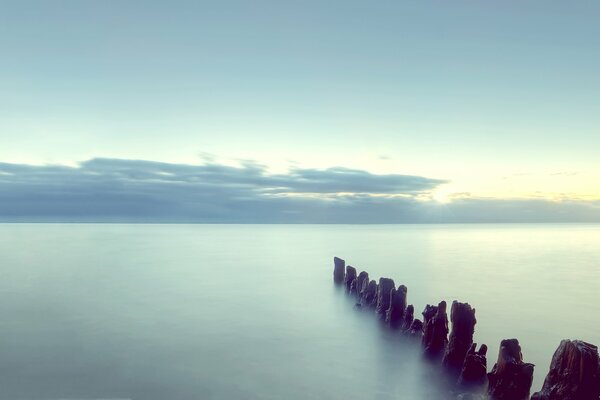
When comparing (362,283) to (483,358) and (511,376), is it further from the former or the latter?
(511,376)

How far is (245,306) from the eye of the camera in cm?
3525

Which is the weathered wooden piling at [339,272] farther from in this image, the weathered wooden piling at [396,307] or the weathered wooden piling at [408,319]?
the weathered wooden piling at [408,319]

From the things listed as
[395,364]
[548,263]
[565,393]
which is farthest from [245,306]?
[548,263]

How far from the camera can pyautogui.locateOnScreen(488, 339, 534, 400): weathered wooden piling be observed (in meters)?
13.8

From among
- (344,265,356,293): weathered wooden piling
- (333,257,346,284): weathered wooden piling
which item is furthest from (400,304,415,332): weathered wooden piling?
(333,257,346,284): weathered wooden piling

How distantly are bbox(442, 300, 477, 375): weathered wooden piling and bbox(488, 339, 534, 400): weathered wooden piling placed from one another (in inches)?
146

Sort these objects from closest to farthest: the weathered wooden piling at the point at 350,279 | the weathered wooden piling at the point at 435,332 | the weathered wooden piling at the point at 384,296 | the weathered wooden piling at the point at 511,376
A: the weathered wooden piling at the point at 511,376 → the weathered wooden piling at the point at 435,332 → the weathered wooden piling at the point at 384,296 → the weathered wooden piling at the point at 350,279

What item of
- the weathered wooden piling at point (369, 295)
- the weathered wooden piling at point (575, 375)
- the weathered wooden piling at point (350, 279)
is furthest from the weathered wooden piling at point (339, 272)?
the weathered wooden piling at point (575, 375)

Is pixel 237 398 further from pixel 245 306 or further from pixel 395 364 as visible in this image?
pixel 245 306

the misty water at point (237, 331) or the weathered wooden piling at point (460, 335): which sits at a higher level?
the weathered wooden piling at point (460, 335)

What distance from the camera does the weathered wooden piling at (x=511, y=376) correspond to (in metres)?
13.8

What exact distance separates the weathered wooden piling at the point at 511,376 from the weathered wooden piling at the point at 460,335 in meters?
3.71

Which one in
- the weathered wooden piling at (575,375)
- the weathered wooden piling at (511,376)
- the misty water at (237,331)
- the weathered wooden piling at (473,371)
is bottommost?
the misty water at (237,331)

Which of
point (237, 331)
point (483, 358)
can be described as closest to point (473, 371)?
point (483, 358)
